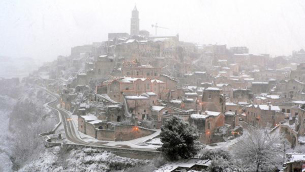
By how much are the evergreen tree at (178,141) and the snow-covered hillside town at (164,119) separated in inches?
3.8

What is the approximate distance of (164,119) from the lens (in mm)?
41969

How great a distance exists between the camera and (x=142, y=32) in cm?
9169

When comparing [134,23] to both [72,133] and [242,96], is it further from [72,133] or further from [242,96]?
[72,133]

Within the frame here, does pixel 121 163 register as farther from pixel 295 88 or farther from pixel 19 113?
pixel 19 113

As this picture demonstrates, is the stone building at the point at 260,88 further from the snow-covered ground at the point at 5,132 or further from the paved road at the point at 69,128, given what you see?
the snow-covered ground at the point at 5,132

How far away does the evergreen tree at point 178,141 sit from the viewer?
2956 centimetres

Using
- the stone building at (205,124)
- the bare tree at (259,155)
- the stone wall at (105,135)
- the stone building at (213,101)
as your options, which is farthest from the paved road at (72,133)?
the stone building at (213,101)

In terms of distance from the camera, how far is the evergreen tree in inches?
1164

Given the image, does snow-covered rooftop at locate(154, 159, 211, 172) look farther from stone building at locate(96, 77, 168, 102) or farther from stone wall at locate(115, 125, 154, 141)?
stone building at locate(96, 77, 168, 102)

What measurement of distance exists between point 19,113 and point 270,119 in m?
51.0

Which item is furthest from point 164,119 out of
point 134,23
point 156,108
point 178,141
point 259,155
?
point 134,23

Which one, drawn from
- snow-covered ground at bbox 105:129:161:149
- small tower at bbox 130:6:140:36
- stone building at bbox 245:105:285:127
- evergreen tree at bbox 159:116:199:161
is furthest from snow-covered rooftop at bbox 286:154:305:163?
small tower at bbox 130:6:140:36

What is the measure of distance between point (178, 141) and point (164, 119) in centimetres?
1240

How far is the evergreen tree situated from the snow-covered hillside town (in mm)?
96
